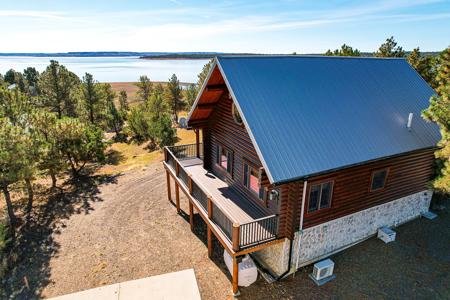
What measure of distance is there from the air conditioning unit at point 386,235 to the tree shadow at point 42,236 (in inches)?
610

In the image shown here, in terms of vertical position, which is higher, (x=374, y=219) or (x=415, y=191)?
(x=415, y=191)

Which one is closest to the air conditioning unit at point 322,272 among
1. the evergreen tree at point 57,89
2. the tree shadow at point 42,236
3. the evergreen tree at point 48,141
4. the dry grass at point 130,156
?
the tree shadow at point 42,236

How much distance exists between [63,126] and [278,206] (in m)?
17.9

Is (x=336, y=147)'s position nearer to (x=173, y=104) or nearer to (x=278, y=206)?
(x=278, y=206)

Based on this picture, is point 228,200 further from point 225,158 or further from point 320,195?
point 320,195

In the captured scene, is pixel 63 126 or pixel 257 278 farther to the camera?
pixel 63 126

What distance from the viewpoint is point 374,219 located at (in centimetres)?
1373

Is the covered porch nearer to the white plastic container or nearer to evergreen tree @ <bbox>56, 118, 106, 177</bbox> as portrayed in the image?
the white plastic container

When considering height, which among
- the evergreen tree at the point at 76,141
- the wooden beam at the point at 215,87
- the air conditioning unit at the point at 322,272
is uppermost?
the wooden beam at the point at 215,87

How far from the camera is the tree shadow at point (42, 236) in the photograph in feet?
40.7

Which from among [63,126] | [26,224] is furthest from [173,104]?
[26,224]

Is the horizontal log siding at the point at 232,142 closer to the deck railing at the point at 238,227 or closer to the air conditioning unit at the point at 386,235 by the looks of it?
the deck railing at the point at 238,227

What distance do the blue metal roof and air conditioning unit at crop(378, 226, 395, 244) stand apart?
4.16 m

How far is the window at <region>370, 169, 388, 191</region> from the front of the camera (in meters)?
12.8
